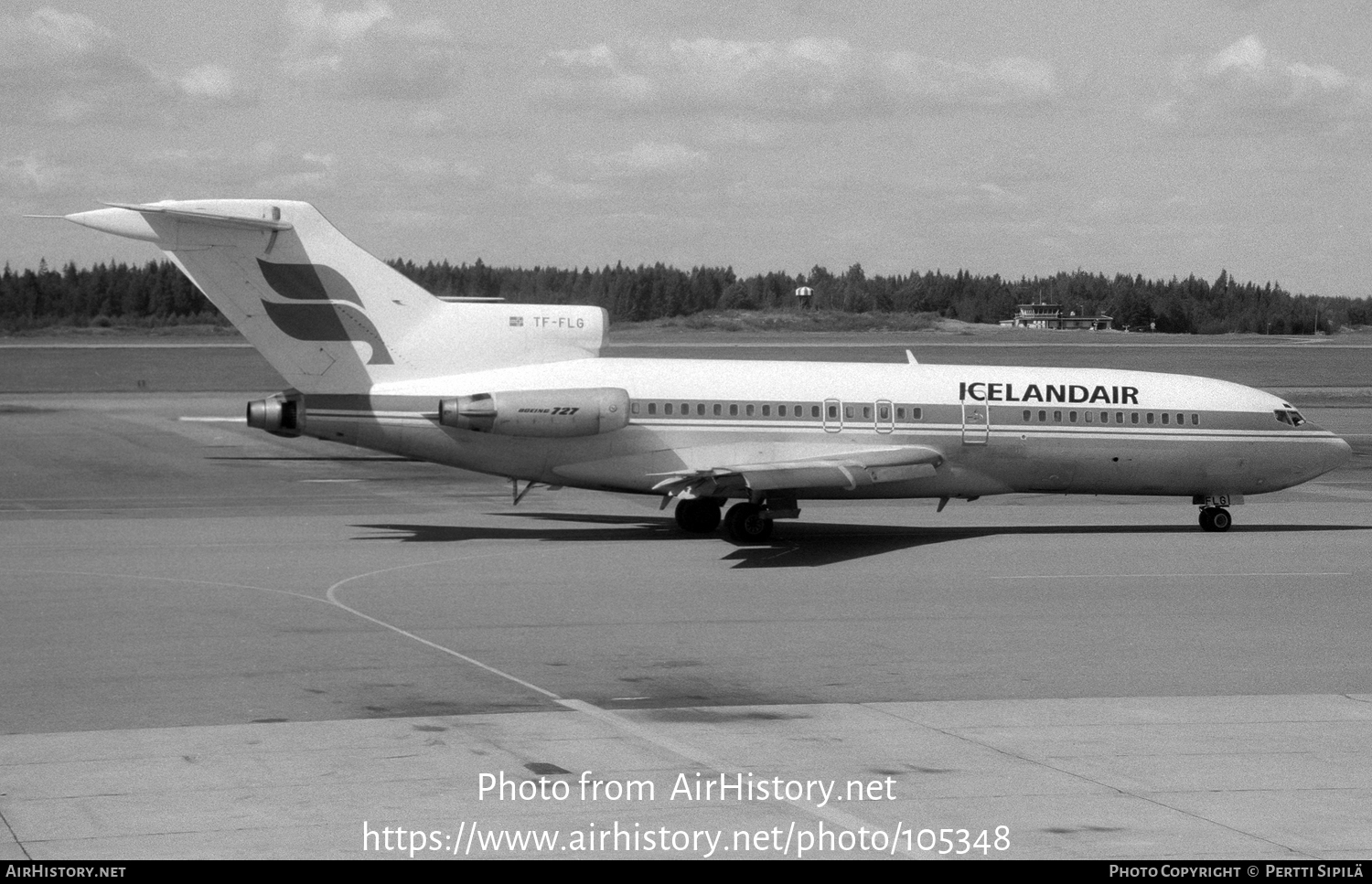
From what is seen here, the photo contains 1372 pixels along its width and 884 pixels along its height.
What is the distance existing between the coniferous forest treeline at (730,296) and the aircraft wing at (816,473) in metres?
66.9

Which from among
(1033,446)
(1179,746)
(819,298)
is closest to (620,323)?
(819,298)

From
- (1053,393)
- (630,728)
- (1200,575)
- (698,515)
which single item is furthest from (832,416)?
(630,728)

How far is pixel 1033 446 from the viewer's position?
30.8m

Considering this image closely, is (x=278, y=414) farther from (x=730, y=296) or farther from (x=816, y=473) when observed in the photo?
(x=730, y=296)

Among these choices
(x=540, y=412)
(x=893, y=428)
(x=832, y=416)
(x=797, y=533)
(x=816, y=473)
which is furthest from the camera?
(x=797, y=533)

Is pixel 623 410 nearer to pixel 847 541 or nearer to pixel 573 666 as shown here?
pixel 847 541

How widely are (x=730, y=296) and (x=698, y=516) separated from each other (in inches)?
4225

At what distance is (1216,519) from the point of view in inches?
1254

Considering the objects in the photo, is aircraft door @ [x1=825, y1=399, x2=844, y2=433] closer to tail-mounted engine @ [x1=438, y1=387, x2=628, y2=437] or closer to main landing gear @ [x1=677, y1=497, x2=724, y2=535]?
main landing gear @ [x1=677, y1=497, x2=724, y2=535]

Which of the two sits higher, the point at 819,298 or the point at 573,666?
the point at 819,298

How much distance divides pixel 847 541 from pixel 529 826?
19251mm

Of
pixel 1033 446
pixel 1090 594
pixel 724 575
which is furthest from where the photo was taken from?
pixel 1033 446

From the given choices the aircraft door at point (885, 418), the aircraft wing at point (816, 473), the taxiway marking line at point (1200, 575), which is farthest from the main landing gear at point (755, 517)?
the taxiway marking line at point (1200, 575)

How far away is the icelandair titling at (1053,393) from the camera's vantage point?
1211 inches
